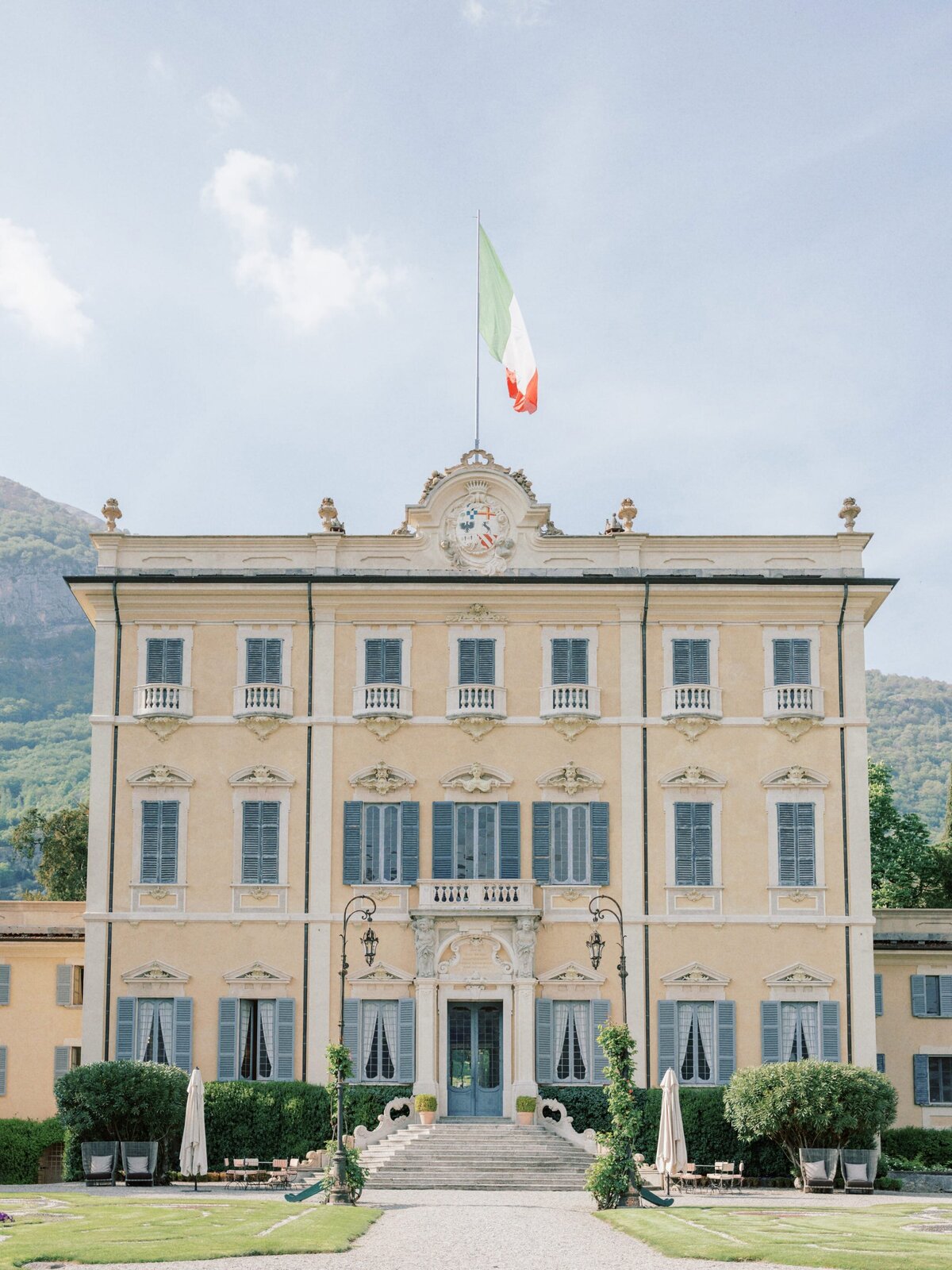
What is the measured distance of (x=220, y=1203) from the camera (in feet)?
95.8

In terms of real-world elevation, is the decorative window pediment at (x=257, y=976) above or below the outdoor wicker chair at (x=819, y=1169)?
above

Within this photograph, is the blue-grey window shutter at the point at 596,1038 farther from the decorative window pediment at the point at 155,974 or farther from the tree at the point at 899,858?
the tree at the point at 899,858

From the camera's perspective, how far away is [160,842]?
39562 millimetres

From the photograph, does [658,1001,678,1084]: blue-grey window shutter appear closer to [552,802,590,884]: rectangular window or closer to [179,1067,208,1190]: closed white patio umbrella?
[552,802,590,884]: rectangular window

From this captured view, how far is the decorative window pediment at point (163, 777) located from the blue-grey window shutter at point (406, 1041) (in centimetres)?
750

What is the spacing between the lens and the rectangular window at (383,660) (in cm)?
4034

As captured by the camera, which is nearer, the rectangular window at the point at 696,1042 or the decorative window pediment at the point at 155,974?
the rectangular window at the point at 696,1042

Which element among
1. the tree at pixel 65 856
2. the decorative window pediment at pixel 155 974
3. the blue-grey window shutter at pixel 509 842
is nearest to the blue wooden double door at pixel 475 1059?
the blue-grey window shutter at pixel 509 842

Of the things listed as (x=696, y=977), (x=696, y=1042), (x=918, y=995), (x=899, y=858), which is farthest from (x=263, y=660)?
→ (x=899, y=858)

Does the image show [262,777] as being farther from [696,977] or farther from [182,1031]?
[696,977]

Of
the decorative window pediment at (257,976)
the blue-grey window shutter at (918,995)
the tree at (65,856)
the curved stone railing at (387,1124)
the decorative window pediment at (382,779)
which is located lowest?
the curved stone railing at (387,1124)

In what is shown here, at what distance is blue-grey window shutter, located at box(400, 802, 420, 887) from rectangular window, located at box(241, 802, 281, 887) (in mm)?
3003

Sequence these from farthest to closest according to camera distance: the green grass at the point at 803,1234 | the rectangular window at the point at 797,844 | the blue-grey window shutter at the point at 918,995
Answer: the blue-grey window shutter at the point at 918,995
the rectangular window at the point at 797,844
the green grass at the point at 803,1234

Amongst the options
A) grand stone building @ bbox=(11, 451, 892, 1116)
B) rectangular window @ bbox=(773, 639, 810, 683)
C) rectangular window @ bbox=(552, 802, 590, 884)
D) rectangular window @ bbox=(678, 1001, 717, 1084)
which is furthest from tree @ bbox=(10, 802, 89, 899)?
rectangular window @ bbox=(773, 639, 810, 683)
